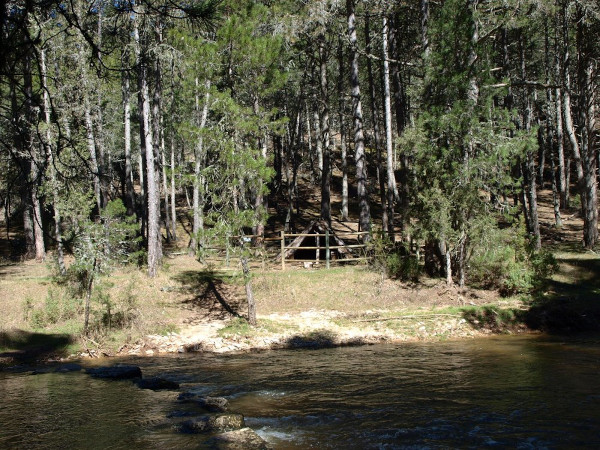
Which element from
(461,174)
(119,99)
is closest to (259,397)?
(461,174)

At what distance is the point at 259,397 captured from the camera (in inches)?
383

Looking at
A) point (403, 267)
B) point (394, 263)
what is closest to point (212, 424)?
point (394, 263)

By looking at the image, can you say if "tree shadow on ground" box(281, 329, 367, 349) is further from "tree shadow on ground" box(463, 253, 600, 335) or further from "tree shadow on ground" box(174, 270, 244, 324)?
"tree shadow on ground" box(463, 253, 600, 335)

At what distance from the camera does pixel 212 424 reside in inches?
297

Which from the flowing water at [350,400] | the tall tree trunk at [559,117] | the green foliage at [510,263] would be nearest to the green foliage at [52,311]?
the flowing water at [350,400]

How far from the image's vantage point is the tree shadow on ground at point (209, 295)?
17609mm

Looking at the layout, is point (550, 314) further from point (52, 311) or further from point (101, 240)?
point (52, 311)

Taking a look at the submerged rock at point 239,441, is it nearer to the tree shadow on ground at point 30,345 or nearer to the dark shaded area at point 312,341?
the dark shaded area at point 312,341

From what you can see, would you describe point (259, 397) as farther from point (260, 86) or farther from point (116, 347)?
point (260, 86)

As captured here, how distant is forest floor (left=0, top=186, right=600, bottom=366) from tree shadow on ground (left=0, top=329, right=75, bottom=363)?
0.09 feet

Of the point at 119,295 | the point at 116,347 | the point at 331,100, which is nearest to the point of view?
the point at 116,347

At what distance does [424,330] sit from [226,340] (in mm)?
6046

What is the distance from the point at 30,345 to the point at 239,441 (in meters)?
10.7

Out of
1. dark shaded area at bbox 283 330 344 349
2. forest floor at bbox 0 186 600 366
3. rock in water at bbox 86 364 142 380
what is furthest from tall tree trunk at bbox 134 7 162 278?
rock in water at bbox 86 364 142 380
